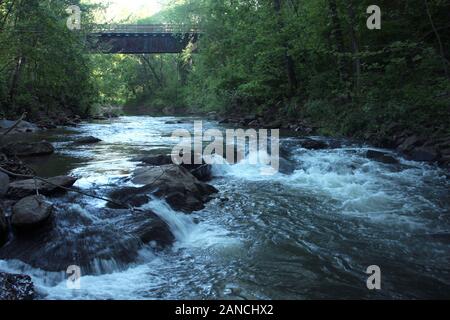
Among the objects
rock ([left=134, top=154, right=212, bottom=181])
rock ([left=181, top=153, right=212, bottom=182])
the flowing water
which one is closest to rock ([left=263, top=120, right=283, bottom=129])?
rock ([left=134, top=154, right=212, bottom=181])

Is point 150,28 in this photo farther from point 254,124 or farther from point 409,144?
point 409,144

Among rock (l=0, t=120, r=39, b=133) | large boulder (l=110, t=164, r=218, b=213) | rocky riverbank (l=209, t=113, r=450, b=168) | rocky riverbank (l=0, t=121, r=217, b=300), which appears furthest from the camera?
rock (l=0, t=120, r=39, b=133)

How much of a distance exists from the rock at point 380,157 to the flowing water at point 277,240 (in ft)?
3.40

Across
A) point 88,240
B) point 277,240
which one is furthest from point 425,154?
point 88,240

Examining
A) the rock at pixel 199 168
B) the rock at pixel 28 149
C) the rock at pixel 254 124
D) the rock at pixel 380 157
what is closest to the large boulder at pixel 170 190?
the rock at pixel 199 168

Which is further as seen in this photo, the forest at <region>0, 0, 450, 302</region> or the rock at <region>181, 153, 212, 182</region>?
the rock at <region>181, 153, 212, 182</region>

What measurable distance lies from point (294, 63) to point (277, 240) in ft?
64.9

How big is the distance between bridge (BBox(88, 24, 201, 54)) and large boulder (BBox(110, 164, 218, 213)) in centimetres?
2936

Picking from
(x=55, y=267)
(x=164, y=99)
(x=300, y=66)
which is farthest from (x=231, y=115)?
(x=164, y=99)

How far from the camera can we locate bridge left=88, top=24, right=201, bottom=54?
123ft

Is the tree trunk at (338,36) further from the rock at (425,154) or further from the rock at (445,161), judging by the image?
the rock at (445,161)

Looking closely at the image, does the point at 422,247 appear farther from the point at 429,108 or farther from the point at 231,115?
the point at 231,115

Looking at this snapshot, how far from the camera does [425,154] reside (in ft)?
40.4

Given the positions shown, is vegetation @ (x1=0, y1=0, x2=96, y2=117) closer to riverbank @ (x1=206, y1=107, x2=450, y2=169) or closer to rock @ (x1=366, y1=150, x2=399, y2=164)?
riverbank @ (x1=206, y1=107, x2=450, y2=169)
